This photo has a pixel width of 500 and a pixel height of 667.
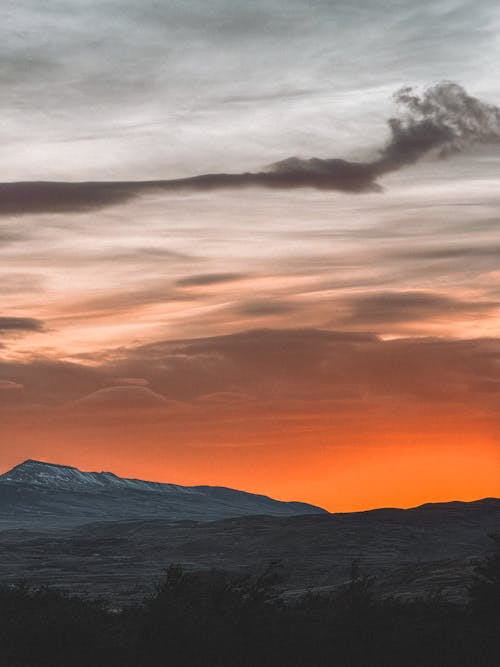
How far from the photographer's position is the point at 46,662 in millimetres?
44156

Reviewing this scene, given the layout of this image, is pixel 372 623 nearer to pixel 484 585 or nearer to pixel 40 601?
pixel 484 585

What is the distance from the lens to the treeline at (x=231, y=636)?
43469mm

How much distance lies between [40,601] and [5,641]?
1391cm

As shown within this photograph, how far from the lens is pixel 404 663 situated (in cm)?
4506

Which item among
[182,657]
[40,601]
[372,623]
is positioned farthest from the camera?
[40,601]

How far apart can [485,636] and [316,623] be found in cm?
815

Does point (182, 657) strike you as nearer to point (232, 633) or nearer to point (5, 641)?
point (232, 633)

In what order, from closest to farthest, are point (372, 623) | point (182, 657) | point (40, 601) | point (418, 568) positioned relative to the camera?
point (182, 657), point (372, 623), point (40, 601), point (418, 568)

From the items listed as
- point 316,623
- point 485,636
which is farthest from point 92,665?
point 485,636

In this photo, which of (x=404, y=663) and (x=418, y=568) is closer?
(x=404, y=663)

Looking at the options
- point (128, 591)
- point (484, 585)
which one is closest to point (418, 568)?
point (128, 591)

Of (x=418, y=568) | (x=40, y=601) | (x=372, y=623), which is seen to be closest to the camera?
(x=372, y=623)

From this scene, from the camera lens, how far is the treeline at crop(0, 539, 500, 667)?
143 feet

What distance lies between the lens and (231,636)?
4553 centimetres
